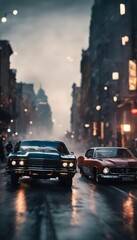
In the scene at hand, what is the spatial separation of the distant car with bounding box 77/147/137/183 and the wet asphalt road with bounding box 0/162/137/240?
1989mm

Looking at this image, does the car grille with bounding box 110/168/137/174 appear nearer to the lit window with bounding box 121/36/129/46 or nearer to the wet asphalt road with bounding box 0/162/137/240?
the wet asphalt road with bounding box 0/162/137/240

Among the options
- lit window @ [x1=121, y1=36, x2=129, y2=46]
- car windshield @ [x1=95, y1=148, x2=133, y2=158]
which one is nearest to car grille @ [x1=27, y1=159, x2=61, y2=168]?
car windshield @ [x1=95, y1=148, x2=133, y2=158]

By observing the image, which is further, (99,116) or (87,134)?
(87,134)

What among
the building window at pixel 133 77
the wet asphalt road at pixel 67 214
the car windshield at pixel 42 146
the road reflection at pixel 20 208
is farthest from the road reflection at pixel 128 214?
the building window at pixel 133 77

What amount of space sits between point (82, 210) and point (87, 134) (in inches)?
5252

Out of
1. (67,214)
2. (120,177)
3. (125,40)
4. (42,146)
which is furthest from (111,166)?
(125,40)

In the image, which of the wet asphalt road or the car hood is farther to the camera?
the car hood

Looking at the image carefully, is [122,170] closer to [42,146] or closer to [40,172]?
[42,146]

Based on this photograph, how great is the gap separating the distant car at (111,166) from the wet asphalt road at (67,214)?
1.99 metres

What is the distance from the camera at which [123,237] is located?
729 cm

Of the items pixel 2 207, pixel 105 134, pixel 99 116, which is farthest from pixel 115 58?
pixel 2 207

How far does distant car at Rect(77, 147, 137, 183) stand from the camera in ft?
54.9

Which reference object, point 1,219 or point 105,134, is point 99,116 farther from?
point 1,219

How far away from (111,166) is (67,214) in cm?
736
